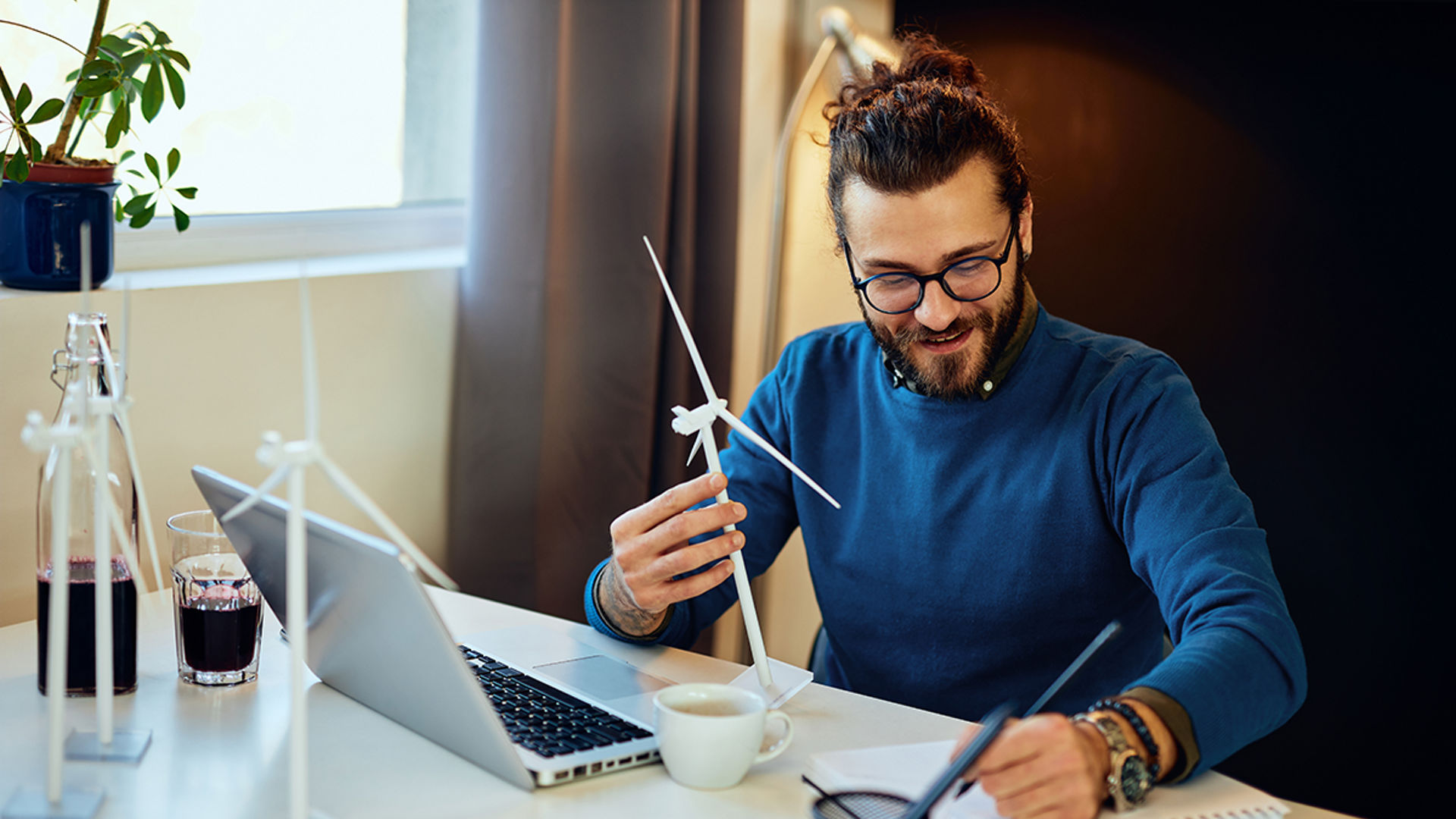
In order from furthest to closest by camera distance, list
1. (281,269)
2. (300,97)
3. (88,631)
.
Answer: (300,97) → (281,269) → (88,631)

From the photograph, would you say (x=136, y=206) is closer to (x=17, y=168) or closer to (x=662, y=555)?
(x=17, y=168)

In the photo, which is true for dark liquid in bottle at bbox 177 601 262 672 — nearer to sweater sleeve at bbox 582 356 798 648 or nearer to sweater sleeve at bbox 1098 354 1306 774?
sweater sleeve at bbox 582 356 798 648

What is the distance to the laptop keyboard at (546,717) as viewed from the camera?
1074 mm

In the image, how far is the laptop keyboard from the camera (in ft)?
3.52

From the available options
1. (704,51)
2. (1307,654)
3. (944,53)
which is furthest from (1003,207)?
(1307,654)

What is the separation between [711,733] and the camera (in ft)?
3.27

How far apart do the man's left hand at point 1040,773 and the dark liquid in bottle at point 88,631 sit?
766mm

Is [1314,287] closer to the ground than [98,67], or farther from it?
closer to the ground

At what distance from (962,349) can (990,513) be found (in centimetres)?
20

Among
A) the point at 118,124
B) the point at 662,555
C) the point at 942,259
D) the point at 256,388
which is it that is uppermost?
the point at 118,124

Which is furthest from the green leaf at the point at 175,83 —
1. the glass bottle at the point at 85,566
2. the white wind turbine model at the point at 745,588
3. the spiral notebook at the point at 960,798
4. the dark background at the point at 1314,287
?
the dark background at the point at 1314,287

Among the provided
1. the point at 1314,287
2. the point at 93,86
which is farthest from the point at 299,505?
the point at 1314,287

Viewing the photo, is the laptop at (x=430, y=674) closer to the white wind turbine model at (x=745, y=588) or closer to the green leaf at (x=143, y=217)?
the white wind turbine model at (x=745, y=588)

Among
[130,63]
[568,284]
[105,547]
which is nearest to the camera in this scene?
[105,547]
